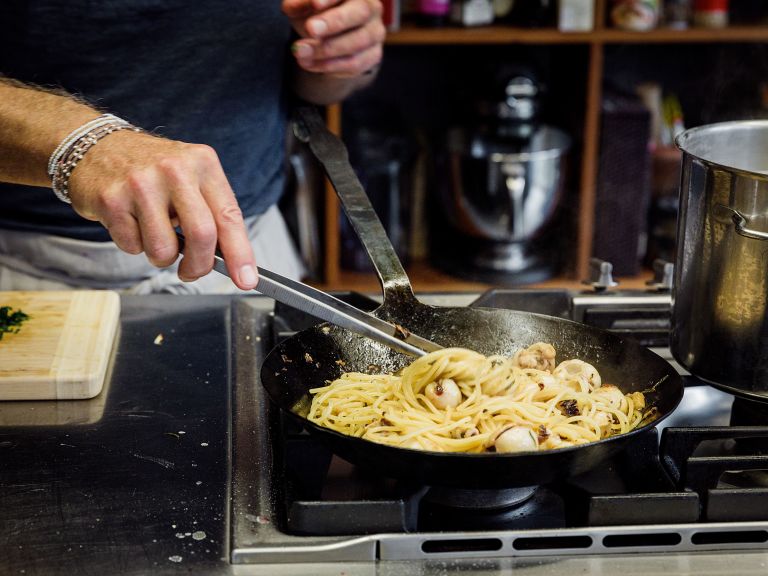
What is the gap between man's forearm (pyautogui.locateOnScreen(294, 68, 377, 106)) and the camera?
201 centimetres

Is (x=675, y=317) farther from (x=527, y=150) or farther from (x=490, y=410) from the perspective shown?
(x=527, y=150)

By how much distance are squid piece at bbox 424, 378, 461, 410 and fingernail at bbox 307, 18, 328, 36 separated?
0.73m

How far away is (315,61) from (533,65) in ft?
4.74

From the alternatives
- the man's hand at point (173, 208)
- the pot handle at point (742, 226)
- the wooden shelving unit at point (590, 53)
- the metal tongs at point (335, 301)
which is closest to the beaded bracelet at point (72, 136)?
the man's hand at point (173, 208)

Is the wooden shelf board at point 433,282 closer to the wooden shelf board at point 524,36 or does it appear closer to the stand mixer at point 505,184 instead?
the stand mixer at point 505,184

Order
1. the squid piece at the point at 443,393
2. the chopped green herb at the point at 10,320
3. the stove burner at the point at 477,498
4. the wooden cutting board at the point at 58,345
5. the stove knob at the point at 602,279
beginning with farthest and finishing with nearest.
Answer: the stove knob at the point at 602,279 → the chopped green herb at the point at 10,320 → the wooden cutting board at the point at 58,345 → the squid piece at the point at 443,393 → the stove burner at the point at 477,498

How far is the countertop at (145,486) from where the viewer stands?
0.95 meters

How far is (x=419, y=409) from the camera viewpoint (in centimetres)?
118

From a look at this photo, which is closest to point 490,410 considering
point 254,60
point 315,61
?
point 315,61

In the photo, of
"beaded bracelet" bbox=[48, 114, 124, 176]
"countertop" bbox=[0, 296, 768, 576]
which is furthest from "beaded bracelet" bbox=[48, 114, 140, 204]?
"countertop" bbox=[0, 296, 768, 576]

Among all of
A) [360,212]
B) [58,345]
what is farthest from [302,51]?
[58,345]

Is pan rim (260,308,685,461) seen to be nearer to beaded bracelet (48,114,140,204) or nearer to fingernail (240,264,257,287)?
fingernail (240,264,257,287)

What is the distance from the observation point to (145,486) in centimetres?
108

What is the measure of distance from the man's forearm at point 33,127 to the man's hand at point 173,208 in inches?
6.2
